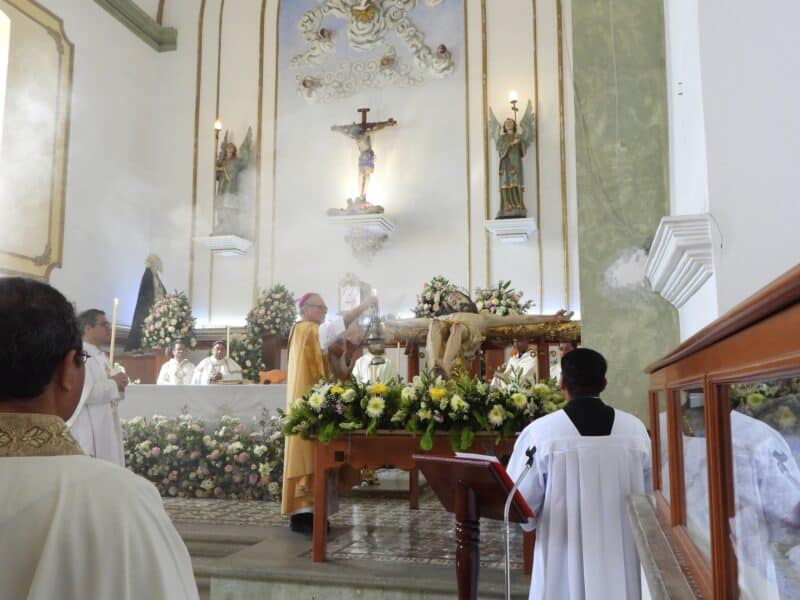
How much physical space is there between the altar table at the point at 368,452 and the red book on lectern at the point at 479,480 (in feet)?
4.42

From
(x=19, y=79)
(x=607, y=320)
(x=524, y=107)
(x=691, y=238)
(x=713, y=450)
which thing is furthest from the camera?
(x=524, y=107)

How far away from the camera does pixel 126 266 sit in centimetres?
1199

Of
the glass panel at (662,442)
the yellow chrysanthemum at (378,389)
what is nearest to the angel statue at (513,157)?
the yellow chrysanthemum at (378,389)

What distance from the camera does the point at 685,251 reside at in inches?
114

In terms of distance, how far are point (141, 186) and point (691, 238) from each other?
11126 mm

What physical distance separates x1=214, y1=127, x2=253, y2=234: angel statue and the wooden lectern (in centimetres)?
967

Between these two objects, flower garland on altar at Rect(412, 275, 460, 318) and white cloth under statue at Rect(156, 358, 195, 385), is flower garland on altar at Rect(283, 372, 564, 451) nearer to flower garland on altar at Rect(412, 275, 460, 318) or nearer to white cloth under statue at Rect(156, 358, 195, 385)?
flower garland on altar at Rect(412, 275, 460, 318)

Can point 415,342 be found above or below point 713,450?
above

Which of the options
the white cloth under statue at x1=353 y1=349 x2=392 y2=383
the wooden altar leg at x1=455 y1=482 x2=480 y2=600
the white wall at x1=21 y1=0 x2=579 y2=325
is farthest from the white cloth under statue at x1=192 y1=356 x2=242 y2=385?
the wooden altar leg at x1=455 y1=482 x2=480 y2=600

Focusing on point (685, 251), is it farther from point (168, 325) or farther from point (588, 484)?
point (168, 325)

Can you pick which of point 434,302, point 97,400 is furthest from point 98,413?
point 434,302

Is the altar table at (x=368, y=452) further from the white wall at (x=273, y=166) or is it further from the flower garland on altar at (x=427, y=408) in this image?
the white wall at (x=273, y=166)

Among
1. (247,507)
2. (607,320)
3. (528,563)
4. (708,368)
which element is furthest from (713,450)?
(247,507)

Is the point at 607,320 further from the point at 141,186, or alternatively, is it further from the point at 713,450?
the point at 141,186
